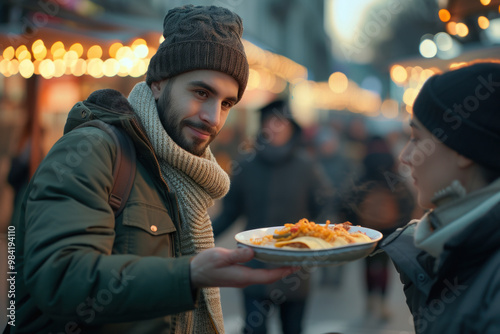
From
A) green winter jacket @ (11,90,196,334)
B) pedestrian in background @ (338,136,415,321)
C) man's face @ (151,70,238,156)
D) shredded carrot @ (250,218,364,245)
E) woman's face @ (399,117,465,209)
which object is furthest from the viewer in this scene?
pedestrian in background @ (338,136,415,321)

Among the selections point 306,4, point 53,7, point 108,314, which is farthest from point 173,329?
point 306,4

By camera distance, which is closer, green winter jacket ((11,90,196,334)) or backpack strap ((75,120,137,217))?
green winter jacket ((11,90,196,334))

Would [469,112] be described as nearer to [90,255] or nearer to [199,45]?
[199,45]

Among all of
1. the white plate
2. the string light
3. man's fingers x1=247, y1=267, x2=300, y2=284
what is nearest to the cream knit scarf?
the white plate

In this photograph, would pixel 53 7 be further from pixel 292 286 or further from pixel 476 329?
pixel 476 329

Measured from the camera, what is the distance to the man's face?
217 centimetres

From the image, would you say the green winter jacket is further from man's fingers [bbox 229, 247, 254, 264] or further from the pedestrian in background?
the pedestrian in background

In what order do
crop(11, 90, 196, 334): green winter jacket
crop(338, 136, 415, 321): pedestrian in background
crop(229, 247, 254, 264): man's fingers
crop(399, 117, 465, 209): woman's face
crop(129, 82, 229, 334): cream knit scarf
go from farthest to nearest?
1. crop(338, 136, 415, 321): pedestrian in background
2. crop(129, 82, 229, 334): cream knit scarf
3. crop(399, 117, 465, 209): woman's face
4. crop(229, 247, 254, 264): man's fingers
5. crop(11, 90, 196, 334): green winter jacket

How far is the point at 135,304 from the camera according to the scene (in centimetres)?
154

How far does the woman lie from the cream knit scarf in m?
0.90

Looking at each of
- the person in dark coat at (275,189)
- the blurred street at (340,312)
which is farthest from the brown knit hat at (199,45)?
the blurred street at (340,312)

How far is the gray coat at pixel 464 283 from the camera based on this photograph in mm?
1507

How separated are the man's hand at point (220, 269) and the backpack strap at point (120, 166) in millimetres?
387

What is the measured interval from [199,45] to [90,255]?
1.11 metres
